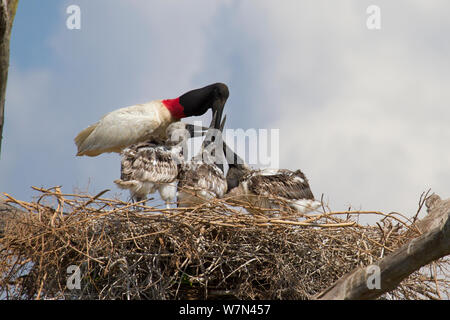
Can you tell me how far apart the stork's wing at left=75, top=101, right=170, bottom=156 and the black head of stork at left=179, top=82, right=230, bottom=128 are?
523 millimetres

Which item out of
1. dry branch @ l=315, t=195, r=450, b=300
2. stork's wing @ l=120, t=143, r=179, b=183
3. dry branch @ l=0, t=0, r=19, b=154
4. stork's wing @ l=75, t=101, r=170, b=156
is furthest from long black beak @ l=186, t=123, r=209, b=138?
dry branch @ l=0, t=0, r=19, b=154

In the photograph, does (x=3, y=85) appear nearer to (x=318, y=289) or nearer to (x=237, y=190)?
(x=318, y=289)

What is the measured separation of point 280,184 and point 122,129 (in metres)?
2.51

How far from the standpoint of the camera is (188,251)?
5.07m

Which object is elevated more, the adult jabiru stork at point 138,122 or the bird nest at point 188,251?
the adult jabiru stork at point 138,122

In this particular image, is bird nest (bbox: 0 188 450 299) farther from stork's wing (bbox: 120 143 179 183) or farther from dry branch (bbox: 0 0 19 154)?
dry branch (bbox: 0 0 19 154)

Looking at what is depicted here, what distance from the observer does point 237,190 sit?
678 centimetres

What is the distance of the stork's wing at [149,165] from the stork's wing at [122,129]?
1535mm

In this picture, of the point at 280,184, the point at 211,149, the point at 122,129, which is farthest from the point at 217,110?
the point at 280,184

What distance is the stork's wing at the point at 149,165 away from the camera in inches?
246

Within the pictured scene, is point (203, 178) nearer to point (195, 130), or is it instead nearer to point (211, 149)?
point (211, 149)

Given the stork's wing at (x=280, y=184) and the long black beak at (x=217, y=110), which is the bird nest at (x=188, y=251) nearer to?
the stork's wing at (x=280, y=184)

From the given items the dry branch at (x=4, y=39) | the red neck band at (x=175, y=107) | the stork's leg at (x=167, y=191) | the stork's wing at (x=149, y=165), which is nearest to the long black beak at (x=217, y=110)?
the red neck band at (x=175, y=107)
